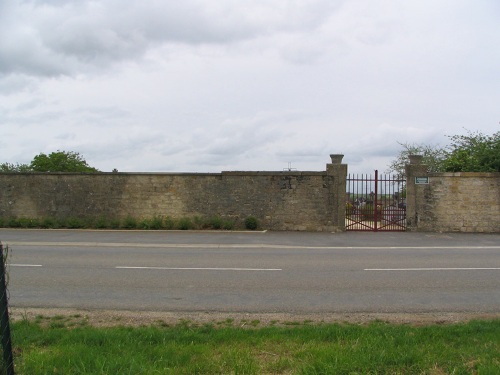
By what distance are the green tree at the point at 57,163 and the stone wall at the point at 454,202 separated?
3948 centimetres

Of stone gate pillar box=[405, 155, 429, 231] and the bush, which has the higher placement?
stone gate pillar box=[405, 155, 429, 231]

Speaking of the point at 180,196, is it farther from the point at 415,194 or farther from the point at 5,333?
the point at 5,333

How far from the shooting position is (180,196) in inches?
837

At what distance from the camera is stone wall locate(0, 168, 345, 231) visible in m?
20.4

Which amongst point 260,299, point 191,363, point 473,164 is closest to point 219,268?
point 260,299

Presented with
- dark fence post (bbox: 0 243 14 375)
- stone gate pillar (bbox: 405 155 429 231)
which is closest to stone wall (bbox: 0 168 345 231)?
stone gate pillar (bbox: 405 155 429 231)

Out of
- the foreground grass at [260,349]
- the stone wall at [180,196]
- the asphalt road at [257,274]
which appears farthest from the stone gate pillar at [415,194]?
the foreground grass at [260,349]

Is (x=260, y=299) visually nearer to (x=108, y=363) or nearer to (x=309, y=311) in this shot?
(x=309, y=311)

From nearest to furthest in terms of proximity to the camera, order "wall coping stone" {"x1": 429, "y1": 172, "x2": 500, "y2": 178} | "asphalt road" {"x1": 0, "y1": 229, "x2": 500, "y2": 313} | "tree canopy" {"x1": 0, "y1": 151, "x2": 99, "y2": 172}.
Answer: "asphalt road" {"x1": 0, "y1": 229, "x2": 500, "y2": 313} → "wall coping stone" {"x1": 429, "y1": 172, "x2": 500, "y2": 178} → "tree canopy" {"x1": 0, "y1": 151, "x2": 99, "y2": 172}

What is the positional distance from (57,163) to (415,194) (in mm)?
42334

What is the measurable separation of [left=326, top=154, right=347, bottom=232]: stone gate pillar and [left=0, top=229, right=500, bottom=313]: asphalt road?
348cm

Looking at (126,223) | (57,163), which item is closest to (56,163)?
(57,163)

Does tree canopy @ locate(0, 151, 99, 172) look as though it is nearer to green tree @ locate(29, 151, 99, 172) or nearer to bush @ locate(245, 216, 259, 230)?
green tree @ locate(29, 151, 99, 172)

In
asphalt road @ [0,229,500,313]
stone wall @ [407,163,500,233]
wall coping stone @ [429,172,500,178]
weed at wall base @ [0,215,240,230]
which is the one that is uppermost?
wall coping stone @ [429,172,500,178]
